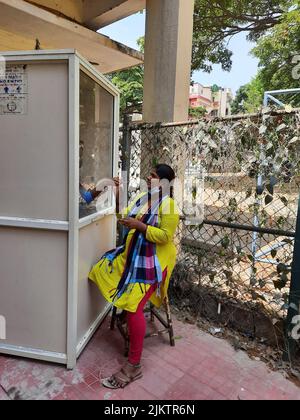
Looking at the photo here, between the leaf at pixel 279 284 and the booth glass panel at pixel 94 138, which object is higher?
the booth glass panel at pixel 94 138

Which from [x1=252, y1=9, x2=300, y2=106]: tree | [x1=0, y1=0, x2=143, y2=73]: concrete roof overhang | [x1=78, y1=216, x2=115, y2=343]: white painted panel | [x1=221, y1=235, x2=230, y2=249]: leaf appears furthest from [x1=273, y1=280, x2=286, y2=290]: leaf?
[x1=252, y1=9, x2=300, y2=106]: tree

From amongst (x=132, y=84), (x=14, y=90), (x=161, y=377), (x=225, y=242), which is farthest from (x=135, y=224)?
(x=132, y=84)

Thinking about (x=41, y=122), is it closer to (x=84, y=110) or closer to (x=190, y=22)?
(x=84, y=110)

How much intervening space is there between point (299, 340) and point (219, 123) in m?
1.79

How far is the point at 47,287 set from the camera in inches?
86.5

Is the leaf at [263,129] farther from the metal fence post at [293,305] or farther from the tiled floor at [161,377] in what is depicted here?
the tiled floor at [161,377]

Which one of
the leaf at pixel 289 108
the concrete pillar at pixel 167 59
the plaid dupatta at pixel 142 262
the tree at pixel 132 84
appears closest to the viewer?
the leaf at pixel 289 108

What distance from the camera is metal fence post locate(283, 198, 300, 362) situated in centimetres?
222

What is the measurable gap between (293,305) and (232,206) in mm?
907

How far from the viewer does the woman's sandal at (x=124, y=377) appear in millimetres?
2051

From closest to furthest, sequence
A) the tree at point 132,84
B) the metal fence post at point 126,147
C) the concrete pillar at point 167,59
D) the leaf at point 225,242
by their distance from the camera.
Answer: the leaf at point 225,242 < the metal fence post at point 126,147 < the concrete pillar at point 167,59 < the tree at point 132,84

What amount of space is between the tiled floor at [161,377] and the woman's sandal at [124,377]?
0.03 meters

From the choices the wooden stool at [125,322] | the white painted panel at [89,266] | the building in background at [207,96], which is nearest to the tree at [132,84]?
the white painted panel at [89,266]
